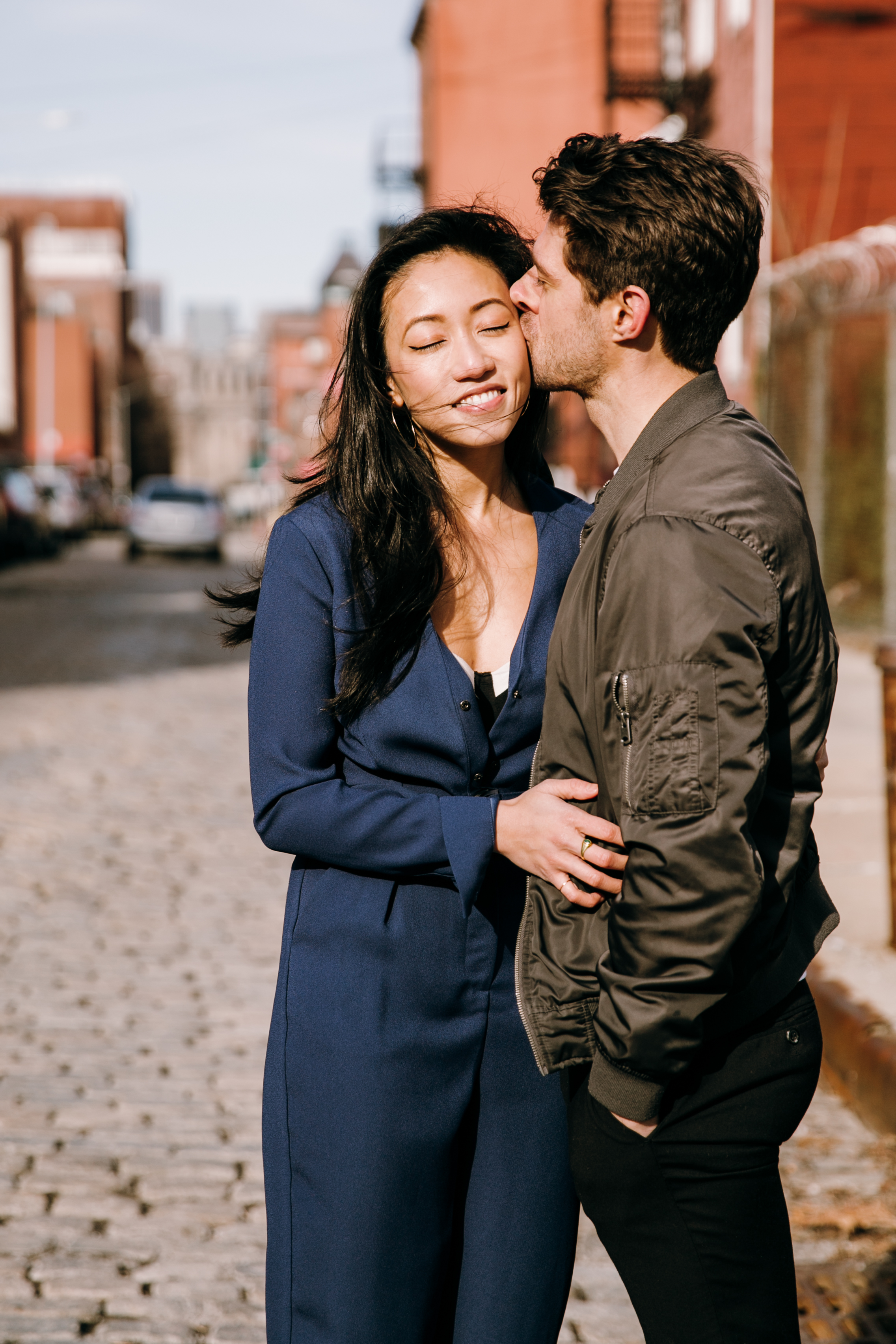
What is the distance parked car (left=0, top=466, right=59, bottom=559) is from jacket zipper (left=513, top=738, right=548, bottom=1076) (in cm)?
3156

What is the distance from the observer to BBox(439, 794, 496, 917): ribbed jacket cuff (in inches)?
84.1

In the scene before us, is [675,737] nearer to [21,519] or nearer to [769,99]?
[769,99]

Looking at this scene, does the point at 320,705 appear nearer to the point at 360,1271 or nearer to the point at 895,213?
the point at 360,1271

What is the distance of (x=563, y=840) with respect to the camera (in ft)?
6.50

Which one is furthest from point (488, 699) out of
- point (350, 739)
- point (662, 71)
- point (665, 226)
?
point (662, 71)

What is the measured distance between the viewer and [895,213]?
1795 cm

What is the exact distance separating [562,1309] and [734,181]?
1641 mm

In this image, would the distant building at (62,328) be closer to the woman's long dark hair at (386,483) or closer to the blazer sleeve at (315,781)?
the woman's long dark hair at (386,483)

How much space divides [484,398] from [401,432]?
16 cm

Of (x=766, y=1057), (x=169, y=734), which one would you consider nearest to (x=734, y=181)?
(x=766, y=1057)

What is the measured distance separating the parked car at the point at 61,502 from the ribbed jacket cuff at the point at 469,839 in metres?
38.0

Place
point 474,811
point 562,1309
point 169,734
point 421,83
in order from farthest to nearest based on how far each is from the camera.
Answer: point 421,83
point 169,734
point 562,1309
point 474,811

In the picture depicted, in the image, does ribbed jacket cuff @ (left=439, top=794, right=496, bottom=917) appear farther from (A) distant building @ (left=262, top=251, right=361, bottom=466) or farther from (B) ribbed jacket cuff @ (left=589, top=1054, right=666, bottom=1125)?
(A) distant building @ (left=262, top=251, right=361, bottom=466)

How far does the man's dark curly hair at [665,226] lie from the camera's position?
191 centimetres
